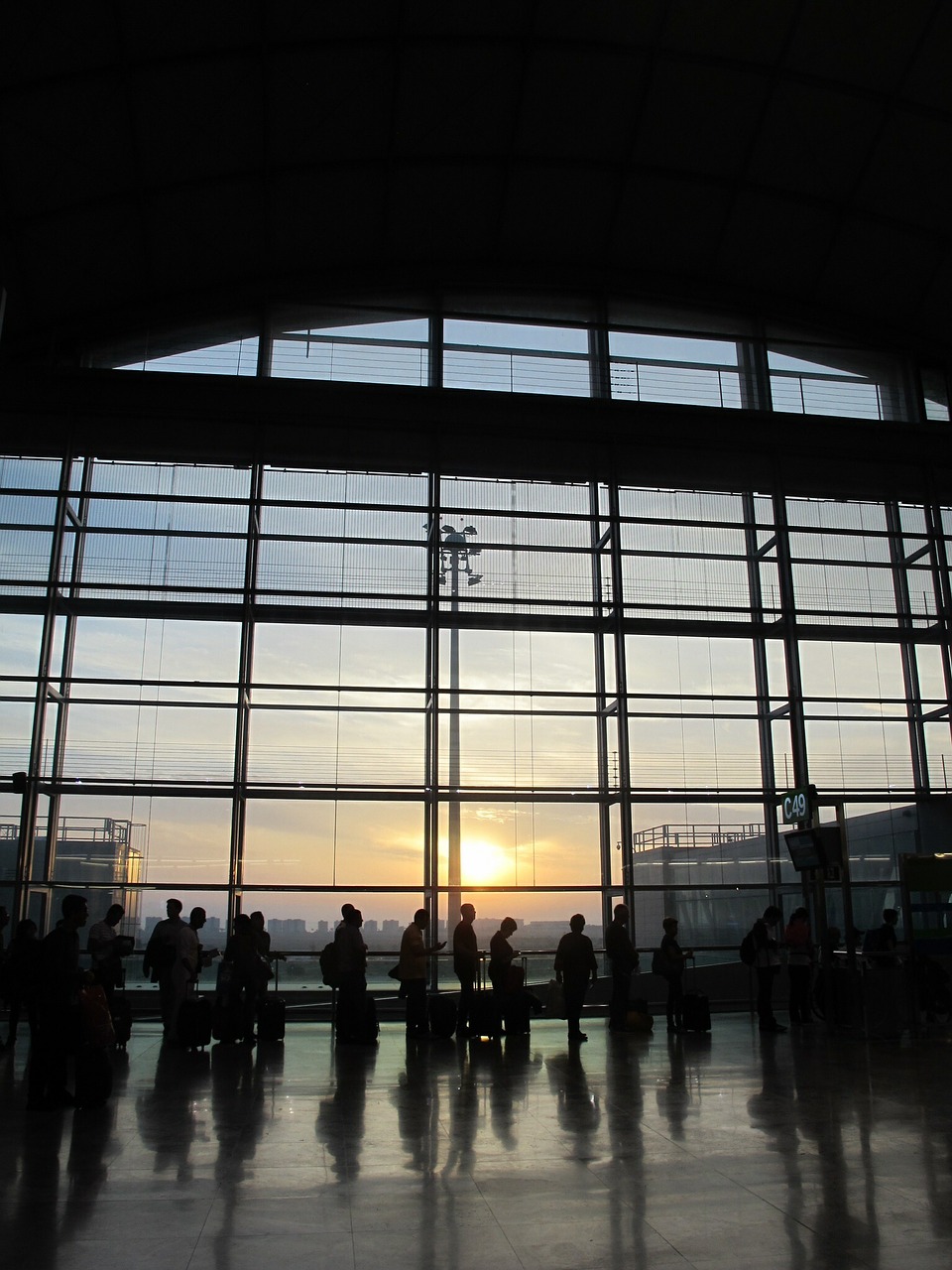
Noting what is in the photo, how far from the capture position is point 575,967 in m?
13.6

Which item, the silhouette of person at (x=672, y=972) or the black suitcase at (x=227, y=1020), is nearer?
the black suitcase at (x=227, y=1020)

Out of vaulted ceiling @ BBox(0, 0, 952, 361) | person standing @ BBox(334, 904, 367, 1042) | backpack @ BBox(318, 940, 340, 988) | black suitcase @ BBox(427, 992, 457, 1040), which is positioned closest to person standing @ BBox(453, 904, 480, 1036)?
black suitcase @ BBox(427, 992, 457, 1040)

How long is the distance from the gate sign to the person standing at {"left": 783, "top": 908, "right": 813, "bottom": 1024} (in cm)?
177

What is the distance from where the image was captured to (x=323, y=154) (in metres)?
18.3

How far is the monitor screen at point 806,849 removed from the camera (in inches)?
560

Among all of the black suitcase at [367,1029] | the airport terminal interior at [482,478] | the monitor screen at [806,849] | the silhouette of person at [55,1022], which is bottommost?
the black suitcase at [367,1029]

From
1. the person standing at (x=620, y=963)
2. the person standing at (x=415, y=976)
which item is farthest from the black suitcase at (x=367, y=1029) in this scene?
the person standing at (x=620, y=963)

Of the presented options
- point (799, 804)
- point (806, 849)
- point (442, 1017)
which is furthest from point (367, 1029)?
point (799, 804)

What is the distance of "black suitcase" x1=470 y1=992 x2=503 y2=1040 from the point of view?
13.5m

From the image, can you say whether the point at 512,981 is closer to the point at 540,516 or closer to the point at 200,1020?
the point at 200,1020

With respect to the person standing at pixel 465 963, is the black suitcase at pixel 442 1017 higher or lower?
lower

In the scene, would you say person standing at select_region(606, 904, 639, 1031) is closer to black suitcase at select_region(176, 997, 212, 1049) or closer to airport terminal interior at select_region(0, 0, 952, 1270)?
airport terminal interior at select_region(0, 0, 952, 1270)

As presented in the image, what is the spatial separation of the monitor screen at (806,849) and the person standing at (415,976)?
5.28 meters

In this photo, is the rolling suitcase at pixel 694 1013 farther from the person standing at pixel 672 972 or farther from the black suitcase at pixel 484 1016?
the black suitcase at pixel 484 1016
